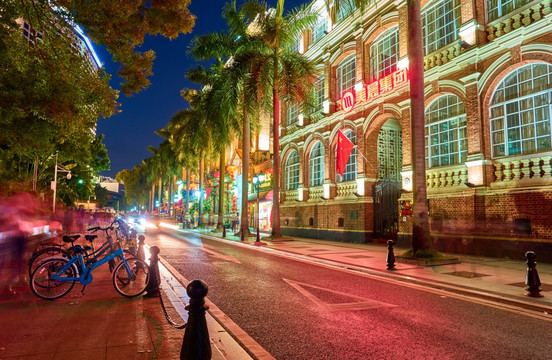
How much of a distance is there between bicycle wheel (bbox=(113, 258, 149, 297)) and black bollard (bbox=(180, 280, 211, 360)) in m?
4.42

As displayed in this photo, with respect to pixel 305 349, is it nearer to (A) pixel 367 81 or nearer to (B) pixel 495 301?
(B) pixel 495 301

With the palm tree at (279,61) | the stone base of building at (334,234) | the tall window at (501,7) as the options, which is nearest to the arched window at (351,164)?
the stone base of building at (334,234)

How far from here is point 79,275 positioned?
7195mm

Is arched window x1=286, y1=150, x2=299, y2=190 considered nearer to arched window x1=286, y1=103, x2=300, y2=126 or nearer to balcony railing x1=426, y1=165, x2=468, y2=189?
arched window x1=286, y1=103, x2=300, y2=126

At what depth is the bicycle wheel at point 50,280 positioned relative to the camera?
22.2 feet

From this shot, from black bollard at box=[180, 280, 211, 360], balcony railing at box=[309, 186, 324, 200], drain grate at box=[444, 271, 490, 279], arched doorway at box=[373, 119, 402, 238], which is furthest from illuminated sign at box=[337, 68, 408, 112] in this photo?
black bollard at box=[180, 280, 211, 360]

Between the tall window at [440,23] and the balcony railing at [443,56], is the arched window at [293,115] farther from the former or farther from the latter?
the balcony railing at [443,56]

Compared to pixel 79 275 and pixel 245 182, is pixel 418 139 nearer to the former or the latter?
pixel 79 275

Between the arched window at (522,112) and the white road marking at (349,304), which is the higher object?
the arched window at (522,112)

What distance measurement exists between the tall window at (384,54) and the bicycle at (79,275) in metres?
17.8

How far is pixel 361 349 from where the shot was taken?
4.67m

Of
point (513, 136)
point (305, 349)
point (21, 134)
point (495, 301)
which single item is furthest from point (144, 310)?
point (513, 136)

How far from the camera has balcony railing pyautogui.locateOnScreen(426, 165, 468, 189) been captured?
1535 cm

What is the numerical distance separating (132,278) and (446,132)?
14872 millimetres
